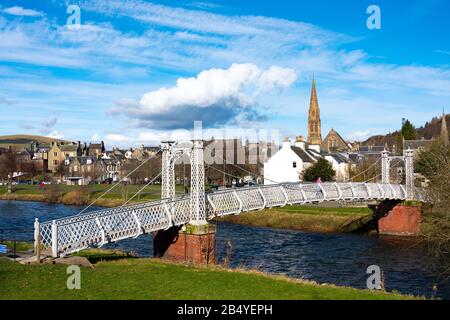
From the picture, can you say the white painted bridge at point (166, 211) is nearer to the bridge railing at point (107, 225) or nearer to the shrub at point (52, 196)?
the bridge railing at point (107, 225)

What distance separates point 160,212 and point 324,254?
1394cm

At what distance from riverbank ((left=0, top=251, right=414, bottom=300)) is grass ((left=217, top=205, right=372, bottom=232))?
96.5 feet

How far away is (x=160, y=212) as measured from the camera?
2588 cm

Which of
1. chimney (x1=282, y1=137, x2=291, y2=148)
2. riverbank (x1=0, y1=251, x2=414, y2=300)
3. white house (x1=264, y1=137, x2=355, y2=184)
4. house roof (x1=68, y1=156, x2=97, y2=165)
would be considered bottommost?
riverbank (x1=0, y1=251, x2=414, y2=300)

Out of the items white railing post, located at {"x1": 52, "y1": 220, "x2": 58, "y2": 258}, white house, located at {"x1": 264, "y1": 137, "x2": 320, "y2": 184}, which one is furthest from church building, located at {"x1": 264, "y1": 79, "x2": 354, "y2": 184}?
white railing post, located at {"x1": 52, "y1": 220, "x2": 58, "y2": 258}

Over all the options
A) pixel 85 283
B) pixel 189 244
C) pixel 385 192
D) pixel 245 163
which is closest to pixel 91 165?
pixel 245 163

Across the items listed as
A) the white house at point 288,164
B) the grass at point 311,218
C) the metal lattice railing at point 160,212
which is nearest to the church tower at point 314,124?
the white house at point 288,164

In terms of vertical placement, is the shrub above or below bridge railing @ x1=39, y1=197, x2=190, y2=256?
above

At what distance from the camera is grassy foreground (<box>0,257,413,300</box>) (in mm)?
13953

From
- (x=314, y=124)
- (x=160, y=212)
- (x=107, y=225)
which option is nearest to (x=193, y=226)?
(x=160, y=212)

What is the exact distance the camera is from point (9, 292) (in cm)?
1408

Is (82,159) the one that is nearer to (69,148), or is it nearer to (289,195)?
(69,148)

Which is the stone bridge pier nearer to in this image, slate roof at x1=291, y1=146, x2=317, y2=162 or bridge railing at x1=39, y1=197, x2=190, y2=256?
bridge railing at x1=39, y1=197, x2=190, y2=256
